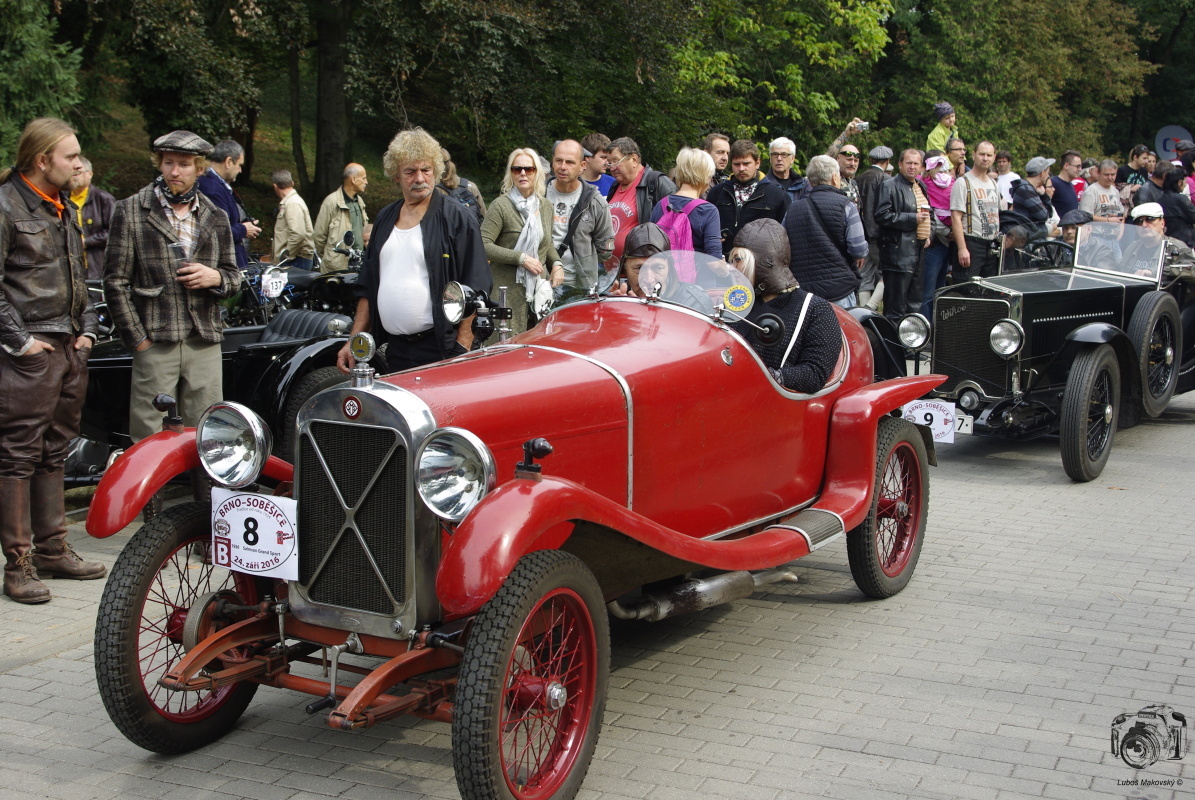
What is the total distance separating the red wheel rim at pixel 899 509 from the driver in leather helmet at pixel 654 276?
140 centimetres

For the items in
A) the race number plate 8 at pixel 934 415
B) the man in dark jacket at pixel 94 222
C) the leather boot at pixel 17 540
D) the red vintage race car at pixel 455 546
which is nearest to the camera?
the red vintage race car at pixel 455 546

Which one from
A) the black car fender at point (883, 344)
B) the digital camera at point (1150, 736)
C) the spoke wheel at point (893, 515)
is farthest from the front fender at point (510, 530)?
the black car fender at point (883, 344)

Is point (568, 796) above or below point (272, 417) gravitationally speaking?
below

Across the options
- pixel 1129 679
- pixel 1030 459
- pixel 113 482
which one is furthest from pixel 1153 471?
pixel 113 482

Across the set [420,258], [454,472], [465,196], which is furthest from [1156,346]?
[454,472]

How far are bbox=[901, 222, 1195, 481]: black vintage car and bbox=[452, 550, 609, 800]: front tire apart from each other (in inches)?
193

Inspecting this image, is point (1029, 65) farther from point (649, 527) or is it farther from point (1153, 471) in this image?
point (649, 527)

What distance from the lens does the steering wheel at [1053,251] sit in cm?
931

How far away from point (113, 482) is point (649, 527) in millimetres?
1703

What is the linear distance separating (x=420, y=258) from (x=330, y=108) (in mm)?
14256

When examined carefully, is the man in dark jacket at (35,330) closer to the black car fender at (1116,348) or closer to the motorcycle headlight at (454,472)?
the motorcycle headlight at (454,472)

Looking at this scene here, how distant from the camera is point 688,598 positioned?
14.0 feet

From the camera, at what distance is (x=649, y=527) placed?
373cm

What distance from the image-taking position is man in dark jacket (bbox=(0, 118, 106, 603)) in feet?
16.7
